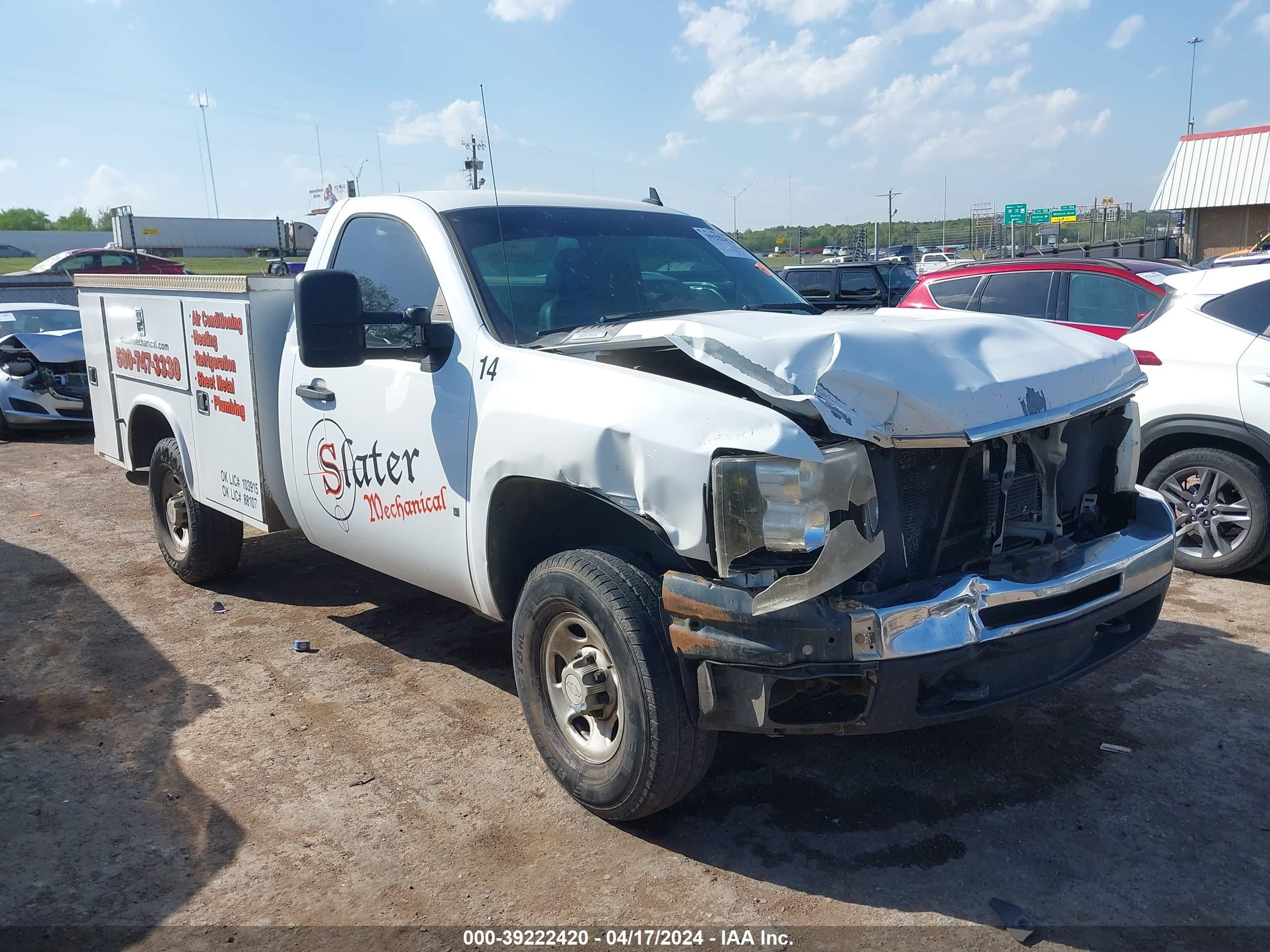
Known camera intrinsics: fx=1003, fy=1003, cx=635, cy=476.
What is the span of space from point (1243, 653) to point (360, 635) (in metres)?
4.27

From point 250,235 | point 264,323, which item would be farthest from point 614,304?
point 250,235

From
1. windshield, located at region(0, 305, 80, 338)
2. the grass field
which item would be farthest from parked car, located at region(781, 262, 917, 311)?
the grass field

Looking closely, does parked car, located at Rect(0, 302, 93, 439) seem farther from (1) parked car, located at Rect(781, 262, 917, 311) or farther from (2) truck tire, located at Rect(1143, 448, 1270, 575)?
(2) truck tire, located at Rect(1143, 448, 1270, 575)

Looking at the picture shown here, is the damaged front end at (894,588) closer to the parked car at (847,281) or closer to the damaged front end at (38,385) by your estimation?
the damaged front end at (38,385)

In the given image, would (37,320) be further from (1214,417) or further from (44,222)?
(44,222)

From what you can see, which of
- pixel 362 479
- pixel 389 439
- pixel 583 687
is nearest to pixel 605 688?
pixel 583 687

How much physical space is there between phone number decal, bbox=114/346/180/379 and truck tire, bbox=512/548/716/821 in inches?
123

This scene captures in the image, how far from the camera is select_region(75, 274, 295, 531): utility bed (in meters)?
4.79

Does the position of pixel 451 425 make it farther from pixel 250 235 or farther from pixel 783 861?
pixel 250 235

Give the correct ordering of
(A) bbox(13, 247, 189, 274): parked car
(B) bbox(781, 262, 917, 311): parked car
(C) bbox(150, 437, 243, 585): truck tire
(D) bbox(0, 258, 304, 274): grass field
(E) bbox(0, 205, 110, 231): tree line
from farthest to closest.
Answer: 1. (E) bbox(0, 205, 110, 231): tree line
2. (D) bbox(0, 258, 304, 274): grass field
3. (A) bbox(13, 247, 189, 274): parked car
4. (B) bbox(781, 262, 917, 311): parked car
5. (C) bbox(150, 437, 243, 585): truck tire

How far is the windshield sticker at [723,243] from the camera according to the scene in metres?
4.75

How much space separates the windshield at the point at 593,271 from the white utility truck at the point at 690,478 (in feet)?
0.05

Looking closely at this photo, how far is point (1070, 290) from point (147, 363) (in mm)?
6588

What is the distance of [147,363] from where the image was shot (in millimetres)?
5828
